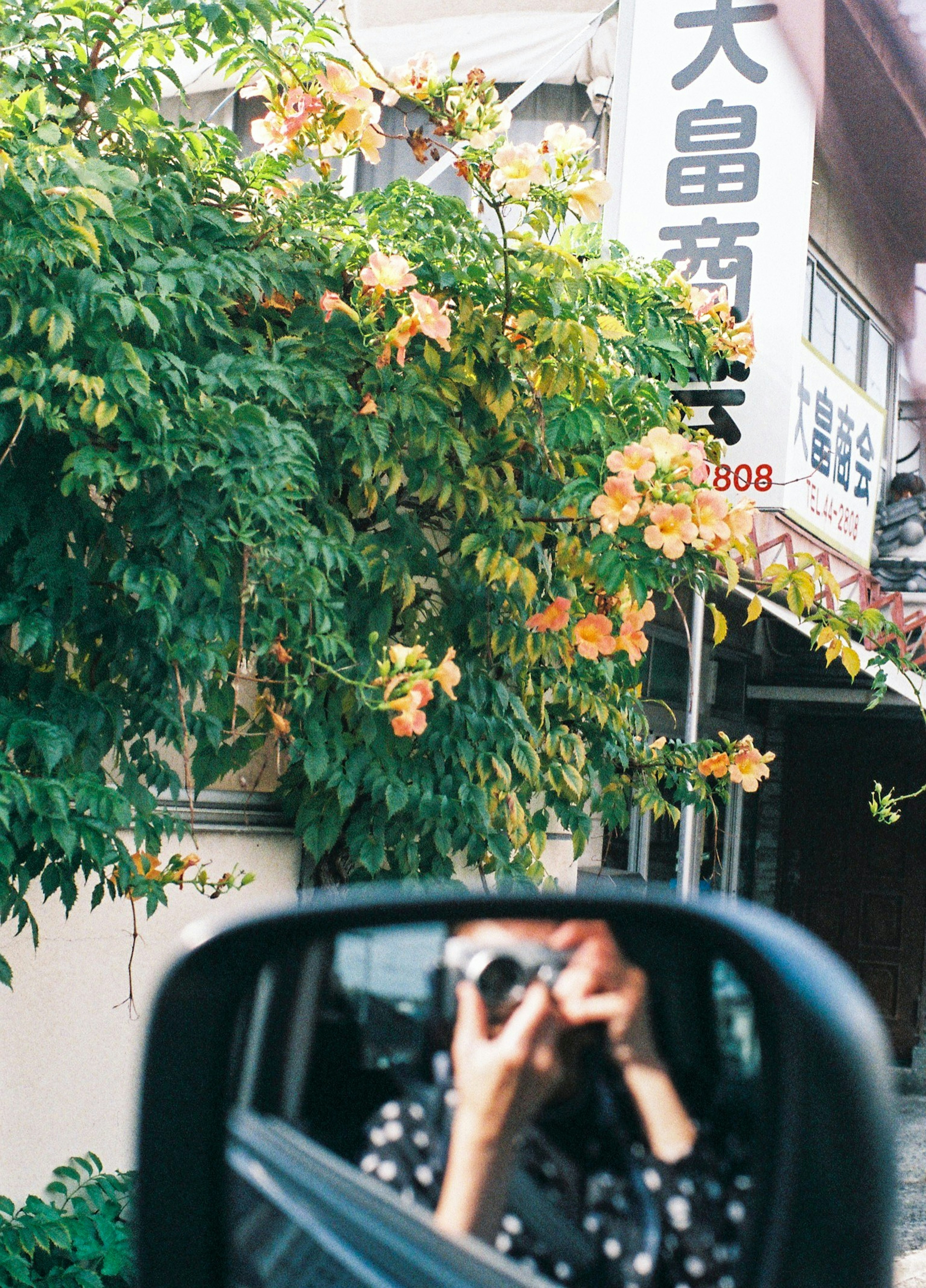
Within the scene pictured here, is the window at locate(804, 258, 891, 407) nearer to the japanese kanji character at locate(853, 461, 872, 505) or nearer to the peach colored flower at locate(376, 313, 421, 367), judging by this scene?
the japanese kanji character at locate(853, 461, 872, 505)

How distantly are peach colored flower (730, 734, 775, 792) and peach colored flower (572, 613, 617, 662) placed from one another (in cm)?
78

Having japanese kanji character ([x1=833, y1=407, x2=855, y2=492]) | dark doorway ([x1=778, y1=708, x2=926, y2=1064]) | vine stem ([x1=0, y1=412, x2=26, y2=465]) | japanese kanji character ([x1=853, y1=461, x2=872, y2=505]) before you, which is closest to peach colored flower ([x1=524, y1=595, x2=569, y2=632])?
vine stem ([x1=0, y1=412, x2=26, y2=465])

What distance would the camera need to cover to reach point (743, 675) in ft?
32.4

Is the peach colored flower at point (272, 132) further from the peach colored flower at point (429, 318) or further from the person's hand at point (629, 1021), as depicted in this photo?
the person's hand at point (629, 1021)

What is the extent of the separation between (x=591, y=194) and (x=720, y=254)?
2.07m

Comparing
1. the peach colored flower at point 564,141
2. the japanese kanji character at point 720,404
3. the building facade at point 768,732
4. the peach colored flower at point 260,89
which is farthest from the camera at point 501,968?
the japanese kanji character at point 720,404

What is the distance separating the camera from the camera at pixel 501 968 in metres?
0.99

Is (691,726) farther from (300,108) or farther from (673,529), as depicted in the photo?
(300,108)

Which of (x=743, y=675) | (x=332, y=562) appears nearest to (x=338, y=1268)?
(x=332, y=562)

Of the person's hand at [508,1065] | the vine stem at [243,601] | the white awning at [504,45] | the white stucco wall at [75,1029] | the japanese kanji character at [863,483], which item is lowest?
the white stucco wall at [75,1029]

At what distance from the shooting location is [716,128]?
5.44 m

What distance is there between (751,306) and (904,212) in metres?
5.22

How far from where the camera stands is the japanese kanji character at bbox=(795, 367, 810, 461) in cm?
571

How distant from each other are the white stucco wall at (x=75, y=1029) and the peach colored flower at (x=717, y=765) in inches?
56.7
